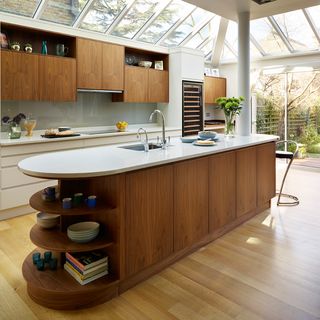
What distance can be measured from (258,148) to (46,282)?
2674 millimetres

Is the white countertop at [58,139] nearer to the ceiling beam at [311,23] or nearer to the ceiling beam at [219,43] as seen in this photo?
the ceiling beam at [219,43]

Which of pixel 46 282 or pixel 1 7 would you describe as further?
pixel 1 7

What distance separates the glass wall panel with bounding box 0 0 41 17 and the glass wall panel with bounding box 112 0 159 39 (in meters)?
1.43

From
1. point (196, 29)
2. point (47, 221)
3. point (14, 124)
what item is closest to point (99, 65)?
point (14, 124)

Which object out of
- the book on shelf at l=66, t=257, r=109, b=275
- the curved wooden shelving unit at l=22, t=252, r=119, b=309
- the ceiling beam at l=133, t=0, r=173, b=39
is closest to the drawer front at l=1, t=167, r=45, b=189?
the curved wooden shelving unit at l=22, t=252, r=119, b=309

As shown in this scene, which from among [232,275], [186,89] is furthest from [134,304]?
[186,89]

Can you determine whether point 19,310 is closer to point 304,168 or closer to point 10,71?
point 10,71

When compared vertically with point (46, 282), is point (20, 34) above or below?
above

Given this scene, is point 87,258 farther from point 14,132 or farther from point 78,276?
point 14,132

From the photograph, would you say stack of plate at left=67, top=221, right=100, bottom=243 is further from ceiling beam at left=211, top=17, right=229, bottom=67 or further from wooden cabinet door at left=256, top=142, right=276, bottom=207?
ceiling beam at left=211, top=17, right=229, bottom=67

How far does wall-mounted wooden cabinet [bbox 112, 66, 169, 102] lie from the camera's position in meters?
5.32

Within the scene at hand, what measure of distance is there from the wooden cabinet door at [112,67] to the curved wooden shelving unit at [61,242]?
313 centimetres

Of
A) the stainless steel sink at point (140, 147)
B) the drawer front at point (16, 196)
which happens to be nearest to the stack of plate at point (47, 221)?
the stainless steel sink at point (140, 147)

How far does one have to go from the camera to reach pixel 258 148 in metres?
3.71
